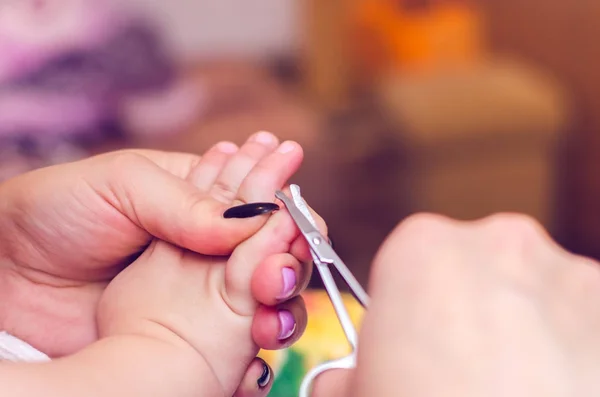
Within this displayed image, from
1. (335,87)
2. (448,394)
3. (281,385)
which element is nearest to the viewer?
(448,394)

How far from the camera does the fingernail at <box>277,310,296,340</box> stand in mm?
474

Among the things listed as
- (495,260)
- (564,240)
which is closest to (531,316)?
(495,260)

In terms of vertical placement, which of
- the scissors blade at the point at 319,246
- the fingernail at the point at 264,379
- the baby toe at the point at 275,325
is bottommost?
the fingernail at the point at 264,379

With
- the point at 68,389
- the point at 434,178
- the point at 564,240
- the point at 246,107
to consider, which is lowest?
the point at 564,240

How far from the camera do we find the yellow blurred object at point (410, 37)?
74.6 inches

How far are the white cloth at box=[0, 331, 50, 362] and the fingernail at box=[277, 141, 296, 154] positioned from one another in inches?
8.8

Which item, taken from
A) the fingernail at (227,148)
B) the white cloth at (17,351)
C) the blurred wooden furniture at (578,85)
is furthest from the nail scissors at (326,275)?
the blurred wooden furniture at (578,85)

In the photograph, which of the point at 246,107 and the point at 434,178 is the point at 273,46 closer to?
the point at 246,107

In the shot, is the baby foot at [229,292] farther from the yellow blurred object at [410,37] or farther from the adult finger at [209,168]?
the yellow blurred object at [410,37]

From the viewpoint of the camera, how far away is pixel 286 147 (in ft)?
1.75

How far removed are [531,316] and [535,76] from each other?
1681 millimetres

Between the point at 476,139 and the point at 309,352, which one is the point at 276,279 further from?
the point at 476,139

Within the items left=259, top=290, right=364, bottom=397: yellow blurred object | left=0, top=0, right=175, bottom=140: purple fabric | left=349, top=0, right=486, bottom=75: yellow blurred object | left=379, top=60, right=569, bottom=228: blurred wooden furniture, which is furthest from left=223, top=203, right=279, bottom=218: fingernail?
left=349, top=0, right=486, bottom=75: yellow blurred object

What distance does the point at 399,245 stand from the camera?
37 centimetres
